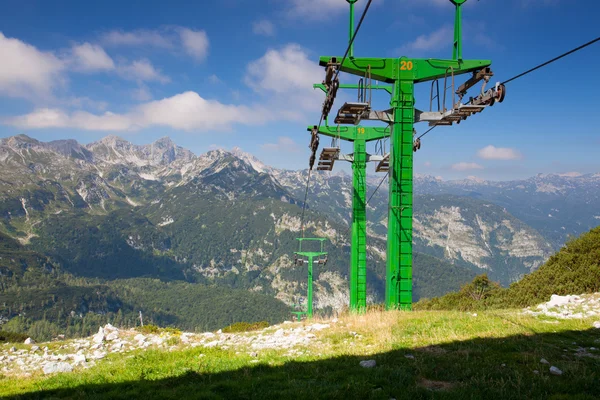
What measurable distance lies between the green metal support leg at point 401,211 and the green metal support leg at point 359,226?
13763 millimetres

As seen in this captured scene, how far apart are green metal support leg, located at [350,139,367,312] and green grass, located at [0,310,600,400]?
19.2 meters

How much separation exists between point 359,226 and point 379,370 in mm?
23927

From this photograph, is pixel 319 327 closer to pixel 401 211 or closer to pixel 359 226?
pixel 401 211

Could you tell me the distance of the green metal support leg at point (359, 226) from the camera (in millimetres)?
31422

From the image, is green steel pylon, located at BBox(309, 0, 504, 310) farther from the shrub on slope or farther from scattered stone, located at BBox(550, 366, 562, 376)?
scattered stone, located at BBox(550, 366, 562, 376)

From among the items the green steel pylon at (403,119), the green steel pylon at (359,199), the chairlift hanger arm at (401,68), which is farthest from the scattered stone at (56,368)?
the green steel pylon at (359,199)

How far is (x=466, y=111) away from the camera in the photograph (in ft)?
52.1

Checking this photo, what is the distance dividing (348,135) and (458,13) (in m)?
15.3

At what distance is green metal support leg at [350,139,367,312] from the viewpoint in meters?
31.4

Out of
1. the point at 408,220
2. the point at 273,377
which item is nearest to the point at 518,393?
the point at 273,377

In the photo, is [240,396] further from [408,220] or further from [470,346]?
[408,220]

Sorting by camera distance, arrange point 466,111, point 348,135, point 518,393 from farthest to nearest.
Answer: point 348,135, point 466,111, point 518,393

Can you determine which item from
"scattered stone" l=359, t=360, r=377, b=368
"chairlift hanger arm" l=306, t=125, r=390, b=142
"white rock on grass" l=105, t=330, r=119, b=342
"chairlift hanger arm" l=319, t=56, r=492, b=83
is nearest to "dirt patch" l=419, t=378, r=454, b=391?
"scattered stone" l=359, t=360, r=377, b=368

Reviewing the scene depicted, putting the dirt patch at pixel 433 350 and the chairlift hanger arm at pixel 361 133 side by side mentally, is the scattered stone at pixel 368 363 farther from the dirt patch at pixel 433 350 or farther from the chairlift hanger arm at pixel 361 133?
the chairlift hanger arm at pixel 361 133
